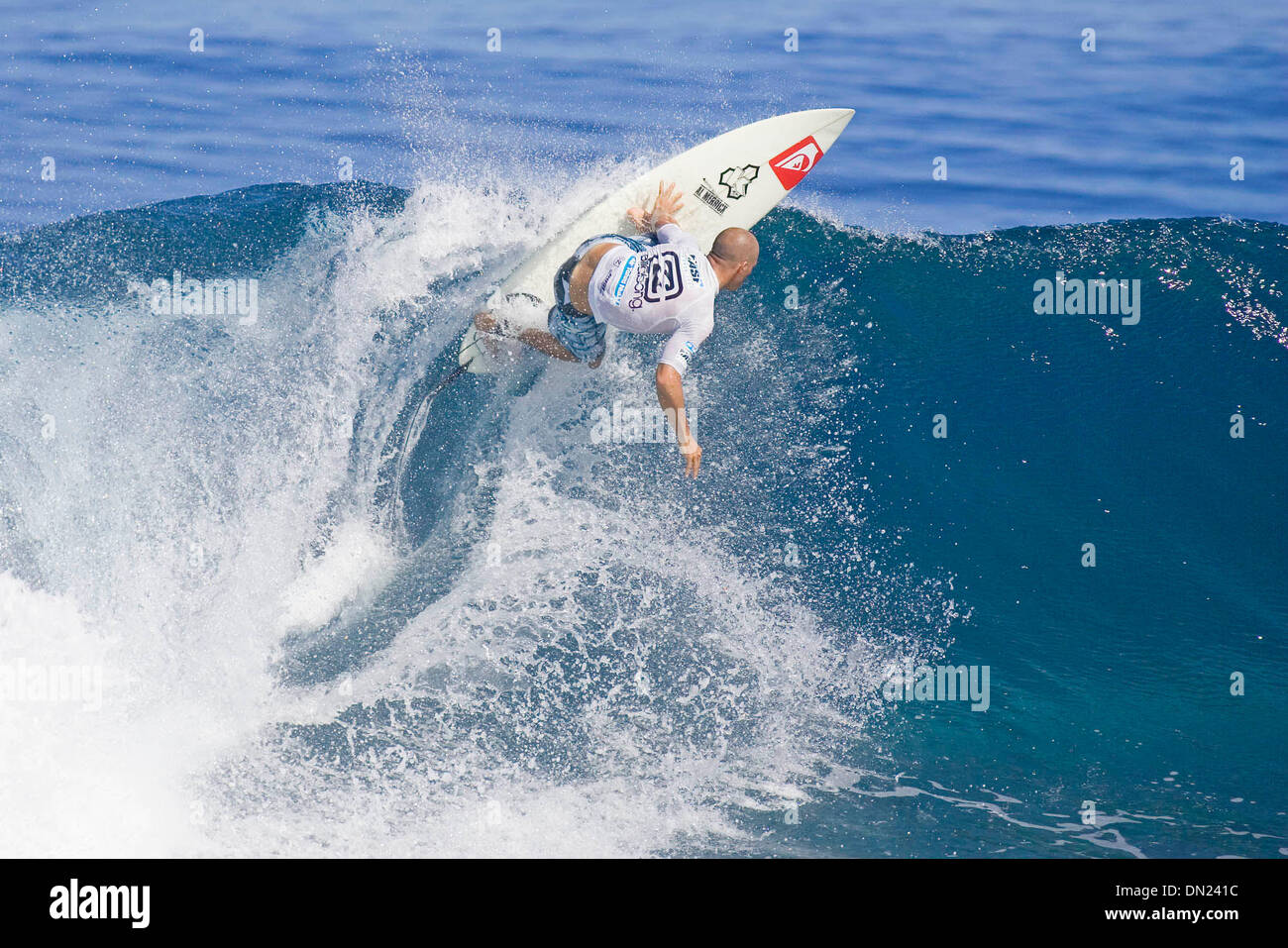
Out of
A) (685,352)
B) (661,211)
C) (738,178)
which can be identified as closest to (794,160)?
(738,178)

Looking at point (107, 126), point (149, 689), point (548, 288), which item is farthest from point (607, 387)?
point (107, 126)

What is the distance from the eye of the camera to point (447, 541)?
6.08m

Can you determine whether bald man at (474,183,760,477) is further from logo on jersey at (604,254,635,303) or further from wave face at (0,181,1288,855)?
wave face at (0,181,1288,855)

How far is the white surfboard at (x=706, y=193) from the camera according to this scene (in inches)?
251

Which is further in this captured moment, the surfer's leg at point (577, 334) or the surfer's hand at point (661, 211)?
the surfer's hand at point (661, 211)

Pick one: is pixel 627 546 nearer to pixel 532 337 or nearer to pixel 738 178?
pixel 532 337

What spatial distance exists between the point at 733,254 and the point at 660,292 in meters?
0.44

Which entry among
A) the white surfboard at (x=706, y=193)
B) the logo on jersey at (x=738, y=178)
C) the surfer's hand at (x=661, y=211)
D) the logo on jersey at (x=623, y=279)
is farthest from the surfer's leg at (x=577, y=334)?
the logo on jersey at (x=738, y=178)

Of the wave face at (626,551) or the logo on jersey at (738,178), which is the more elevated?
the logo on jersey at (738,178)

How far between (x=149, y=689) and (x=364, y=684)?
92cm

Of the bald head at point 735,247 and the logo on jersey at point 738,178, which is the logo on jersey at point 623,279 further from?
the logo on jersey at point 738,178

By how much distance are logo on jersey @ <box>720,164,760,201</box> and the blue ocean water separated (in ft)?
1.47

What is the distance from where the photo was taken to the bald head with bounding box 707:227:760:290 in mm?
5469

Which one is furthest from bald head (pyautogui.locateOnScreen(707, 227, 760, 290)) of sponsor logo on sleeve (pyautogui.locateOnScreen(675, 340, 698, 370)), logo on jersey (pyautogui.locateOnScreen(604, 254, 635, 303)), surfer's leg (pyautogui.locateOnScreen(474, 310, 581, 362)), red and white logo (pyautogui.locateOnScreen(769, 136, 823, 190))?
red and white logo (pyautogui.locateOnScreen(769, 136, 823, 190))
